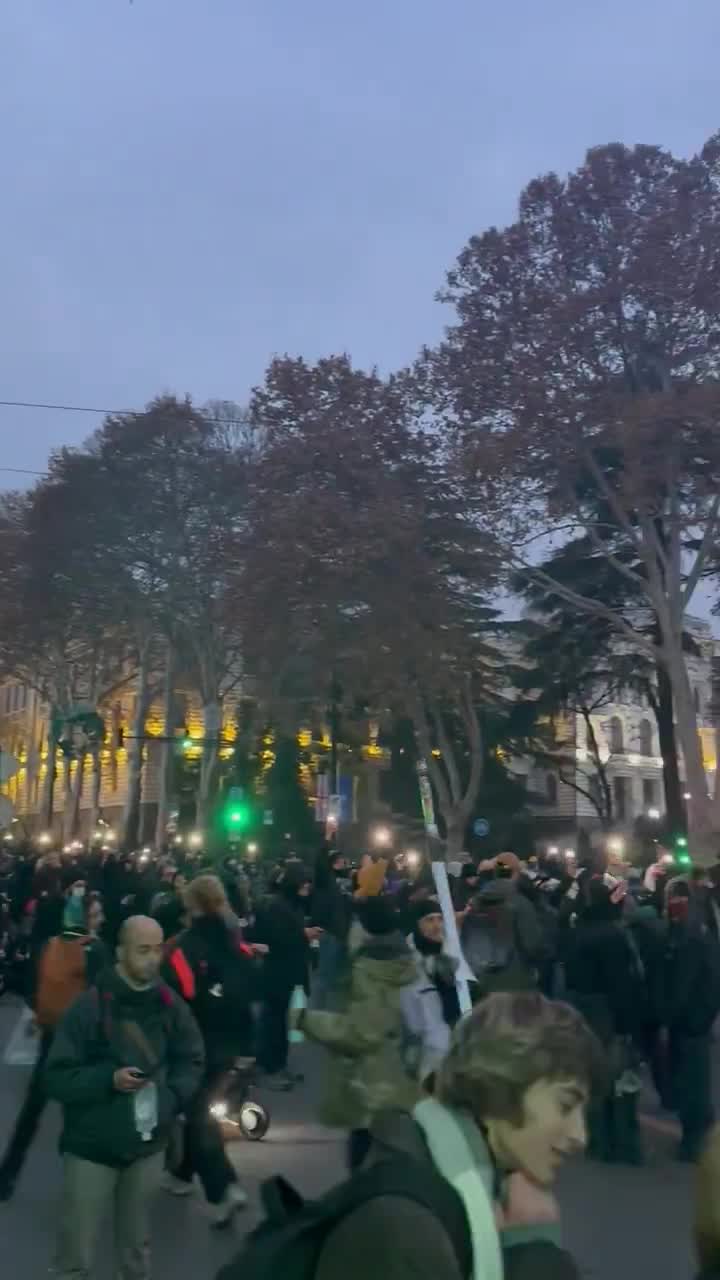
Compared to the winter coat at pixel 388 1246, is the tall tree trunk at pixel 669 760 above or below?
above

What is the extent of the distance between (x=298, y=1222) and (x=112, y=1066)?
3196 millimetres

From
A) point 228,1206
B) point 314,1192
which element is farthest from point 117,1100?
point 314,1192

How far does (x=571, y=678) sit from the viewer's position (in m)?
35.4

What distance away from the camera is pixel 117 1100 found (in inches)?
184

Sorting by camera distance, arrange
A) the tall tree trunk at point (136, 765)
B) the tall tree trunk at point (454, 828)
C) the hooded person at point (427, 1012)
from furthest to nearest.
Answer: the tall tree trunk at point (136, 765)
the tall tree trunk at point (454, 828)
the hooded person at point (427, 1012)

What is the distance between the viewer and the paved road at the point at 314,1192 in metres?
6.23

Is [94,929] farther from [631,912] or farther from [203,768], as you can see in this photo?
[203,768]

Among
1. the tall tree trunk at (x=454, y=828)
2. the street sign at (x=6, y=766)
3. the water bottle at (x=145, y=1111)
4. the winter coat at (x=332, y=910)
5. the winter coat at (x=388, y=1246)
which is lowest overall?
the water bottle at (x=145, y=1111)

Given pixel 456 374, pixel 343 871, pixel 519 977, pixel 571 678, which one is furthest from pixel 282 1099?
pixel 571 678

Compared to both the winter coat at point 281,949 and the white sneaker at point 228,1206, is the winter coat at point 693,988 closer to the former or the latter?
the white sneaker at point 228,1206

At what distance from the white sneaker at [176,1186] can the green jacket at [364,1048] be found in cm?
223

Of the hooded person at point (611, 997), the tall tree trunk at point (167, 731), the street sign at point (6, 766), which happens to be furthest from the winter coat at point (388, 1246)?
the tall tree trunk at point (167, 731)

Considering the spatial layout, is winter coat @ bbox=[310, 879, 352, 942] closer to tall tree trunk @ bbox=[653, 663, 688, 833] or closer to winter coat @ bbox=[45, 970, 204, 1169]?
winter coat @ bbox=[45, 970, 204, 1169]

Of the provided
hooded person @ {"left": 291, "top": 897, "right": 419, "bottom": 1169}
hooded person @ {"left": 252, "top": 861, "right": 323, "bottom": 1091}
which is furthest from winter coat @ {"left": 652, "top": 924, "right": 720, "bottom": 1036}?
hooded person @ {"left": 252, "top": 861, "right": 323, "bottom": 1091}
